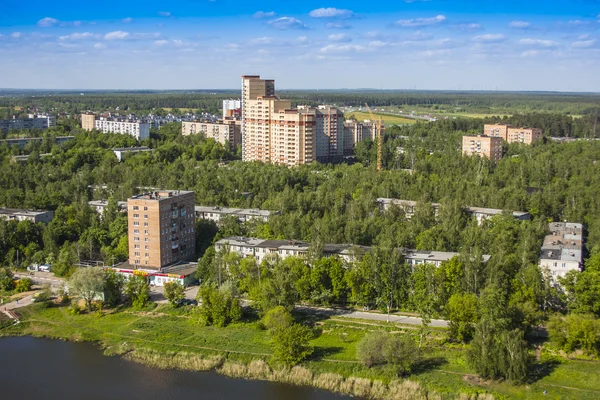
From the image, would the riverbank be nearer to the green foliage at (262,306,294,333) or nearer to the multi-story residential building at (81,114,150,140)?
the green foliage at (262,306,294,333)

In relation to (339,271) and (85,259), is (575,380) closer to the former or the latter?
(339,271)

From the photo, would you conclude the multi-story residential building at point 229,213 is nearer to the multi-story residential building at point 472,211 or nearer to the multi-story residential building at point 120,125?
the multi-story residential building at point 472,211

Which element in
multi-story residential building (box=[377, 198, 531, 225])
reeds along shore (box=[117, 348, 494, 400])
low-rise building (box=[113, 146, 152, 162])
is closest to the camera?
reeds along shore (box=[117, 348, 494, 400])

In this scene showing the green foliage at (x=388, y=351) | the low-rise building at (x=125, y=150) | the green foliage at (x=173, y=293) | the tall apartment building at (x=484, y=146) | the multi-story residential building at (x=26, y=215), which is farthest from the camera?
the tall apartment building at (x=484, y=146)

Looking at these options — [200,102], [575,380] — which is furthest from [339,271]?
[200,102]

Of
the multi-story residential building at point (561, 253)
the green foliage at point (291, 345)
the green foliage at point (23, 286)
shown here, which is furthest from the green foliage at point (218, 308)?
the multi-story residential building at point (561, 253)

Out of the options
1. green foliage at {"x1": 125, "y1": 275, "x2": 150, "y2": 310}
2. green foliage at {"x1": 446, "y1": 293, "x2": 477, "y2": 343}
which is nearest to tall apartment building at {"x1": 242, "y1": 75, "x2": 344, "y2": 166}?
green foliage at {"x1": 125, "y1": 275, "x2": 150, "y2": 310}

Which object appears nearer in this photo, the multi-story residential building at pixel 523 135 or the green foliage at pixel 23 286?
the green foliage at pixel 23 286
